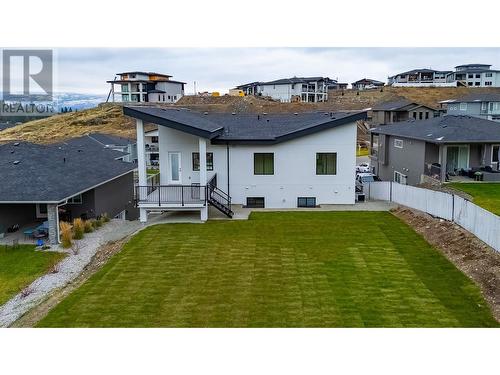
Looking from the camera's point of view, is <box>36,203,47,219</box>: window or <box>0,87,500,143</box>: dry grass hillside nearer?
<box>36,203,47,219</box>: window

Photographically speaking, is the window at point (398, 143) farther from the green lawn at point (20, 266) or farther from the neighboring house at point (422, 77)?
the neighboring house at point (422, 77)

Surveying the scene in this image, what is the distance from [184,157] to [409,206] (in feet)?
36.4

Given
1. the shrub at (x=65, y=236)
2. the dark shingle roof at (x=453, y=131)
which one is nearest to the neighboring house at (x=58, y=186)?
the shrub at (x=65, y=236)

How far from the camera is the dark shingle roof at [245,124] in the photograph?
66.5 feet

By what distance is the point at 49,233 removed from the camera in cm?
1755

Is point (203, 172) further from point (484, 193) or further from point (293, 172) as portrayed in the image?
point (484, 193)

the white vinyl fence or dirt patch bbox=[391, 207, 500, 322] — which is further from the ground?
the white vinyl fence

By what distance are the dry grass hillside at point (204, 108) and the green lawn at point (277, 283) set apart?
5163cm

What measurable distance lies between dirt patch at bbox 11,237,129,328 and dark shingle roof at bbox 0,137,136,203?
2.63 m

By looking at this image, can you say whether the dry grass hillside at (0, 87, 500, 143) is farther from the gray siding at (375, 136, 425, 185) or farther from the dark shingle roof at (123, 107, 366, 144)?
the gray siding at (375, 136, 425, 185)

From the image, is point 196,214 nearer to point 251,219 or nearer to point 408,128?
point 251,219

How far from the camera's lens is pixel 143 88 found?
9206 centimetres

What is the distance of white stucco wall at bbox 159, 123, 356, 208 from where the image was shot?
23.2 m

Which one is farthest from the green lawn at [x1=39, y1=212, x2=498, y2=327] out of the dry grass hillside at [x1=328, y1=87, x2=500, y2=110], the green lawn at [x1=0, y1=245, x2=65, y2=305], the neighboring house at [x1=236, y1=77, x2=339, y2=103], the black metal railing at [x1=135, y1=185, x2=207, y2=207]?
the neighboring house at [x1=236, y1=77, x2=339, y2=103]
